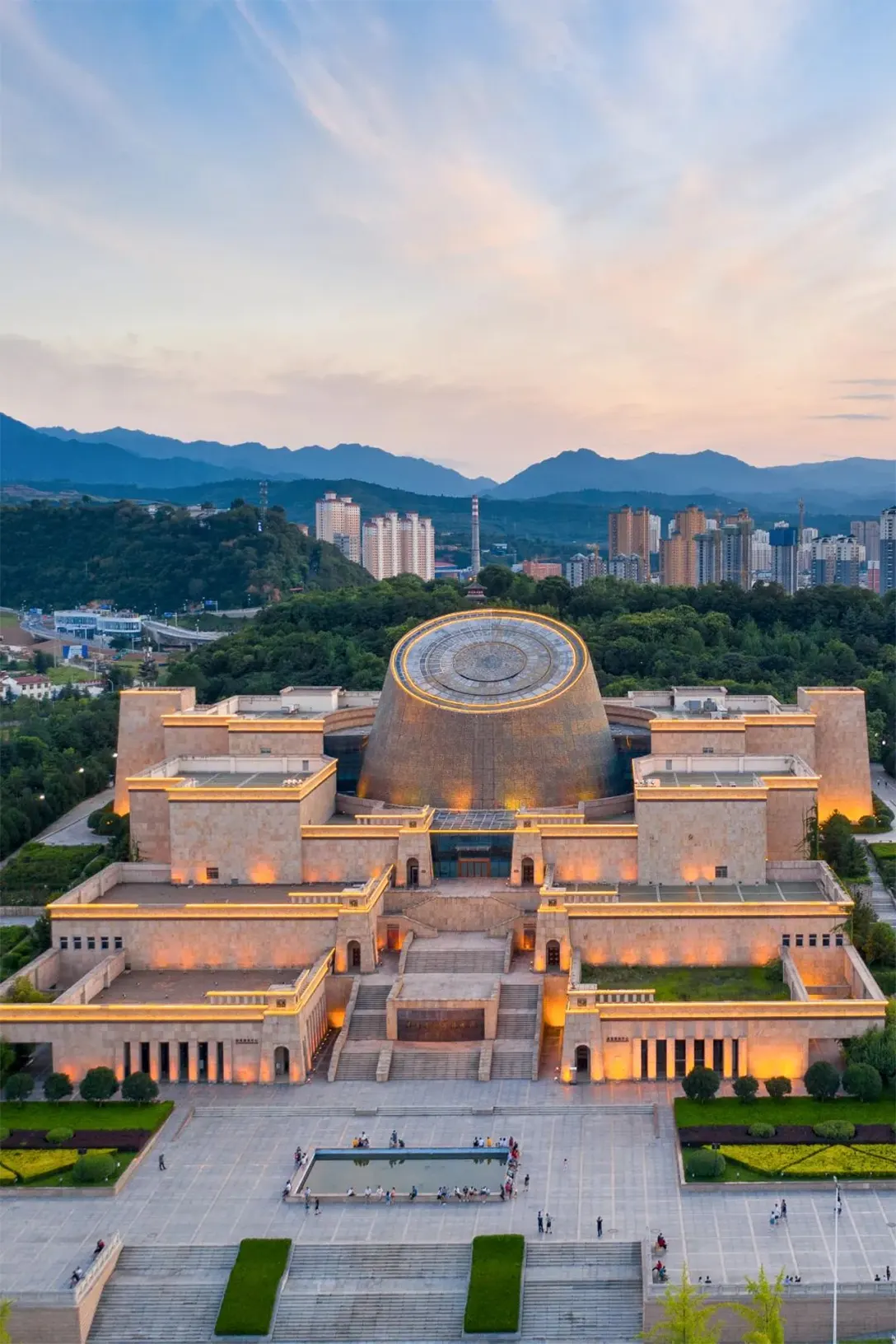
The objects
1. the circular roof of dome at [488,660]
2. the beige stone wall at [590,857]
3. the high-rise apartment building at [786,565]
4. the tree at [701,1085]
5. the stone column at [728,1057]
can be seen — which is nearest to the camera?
the tree at [701,1085]

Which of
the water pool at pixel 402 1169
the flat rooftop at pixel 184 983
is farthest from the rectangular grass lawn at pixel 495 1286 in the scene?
the flat rooftop at pixel 184 983

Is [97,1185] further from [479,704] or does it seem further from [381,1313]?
[479,704]

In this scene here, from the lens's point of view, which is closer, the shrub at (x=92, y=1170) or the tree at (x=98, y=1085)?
the shrub at (x=92, y=1170)

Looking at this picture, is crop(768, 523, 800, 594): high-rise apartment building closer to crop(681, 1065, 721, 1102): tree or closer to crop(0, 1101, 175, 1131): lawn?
crop(681, 1065, 721, 1102): tree

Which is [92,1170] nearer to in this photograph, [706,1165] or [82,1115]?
[82,1115]

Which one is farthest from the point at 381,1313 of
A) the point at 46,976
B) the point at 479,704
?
the point at 479,704

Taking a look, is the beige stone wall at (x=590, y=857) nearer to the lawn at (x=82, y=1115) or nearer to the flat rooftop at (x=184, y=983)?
the flat rooftop at (x=184, y=983)

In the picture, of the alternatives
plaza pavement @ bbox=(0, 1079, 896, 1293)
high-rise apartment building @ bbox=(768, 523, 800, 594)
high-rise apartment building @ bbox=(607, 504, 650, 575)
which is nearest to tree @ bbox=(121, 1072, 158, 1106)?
plaza pavement @ bbox=(0, 1079, 896, 1293)
